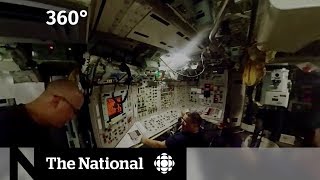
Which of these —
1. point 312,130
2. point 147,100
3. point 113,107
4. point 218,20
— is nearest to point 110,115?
point 113,107

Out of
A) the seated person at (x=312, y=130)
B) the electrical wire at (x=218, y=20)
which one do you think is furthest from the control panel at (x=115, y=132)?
the seated person at (x=312, y=130)

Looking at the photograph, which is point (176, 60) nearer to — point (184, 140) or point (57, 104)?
point (184, 140)

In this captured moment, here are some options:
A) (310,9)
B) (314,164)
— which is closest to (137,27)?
(310,9)

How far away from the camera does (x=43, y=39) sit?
3.76 feet

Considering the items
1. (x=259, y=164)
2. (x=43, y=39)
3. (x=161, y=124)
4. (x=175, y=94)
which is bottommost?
(x=259, y=164)

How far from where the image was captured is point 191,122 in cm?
122

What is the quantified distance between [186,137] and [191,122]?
59 mm

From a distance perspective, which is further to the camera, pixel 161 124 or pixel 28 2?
pixel 161 124

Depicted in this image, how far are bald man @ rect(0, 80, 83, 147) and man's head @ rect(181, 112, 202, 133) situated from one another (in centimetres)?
37

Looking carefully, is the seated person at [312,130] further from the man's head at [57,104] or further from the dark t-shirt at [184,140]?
the man's head at [57,104]

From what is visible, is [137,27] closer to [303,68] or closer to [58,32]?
[58,32]

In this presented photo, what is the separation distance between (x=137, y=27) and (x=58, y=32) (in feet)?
0.88

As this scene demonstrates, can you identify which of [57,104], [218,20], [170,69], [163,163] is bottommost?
[163,163]

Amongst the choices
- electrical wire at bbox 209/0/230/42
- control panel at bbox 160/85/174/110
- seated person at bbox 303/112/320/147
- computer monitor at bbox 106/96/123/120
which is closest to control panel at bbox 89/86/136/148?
computer monitor at bbox 106/96/123/120
